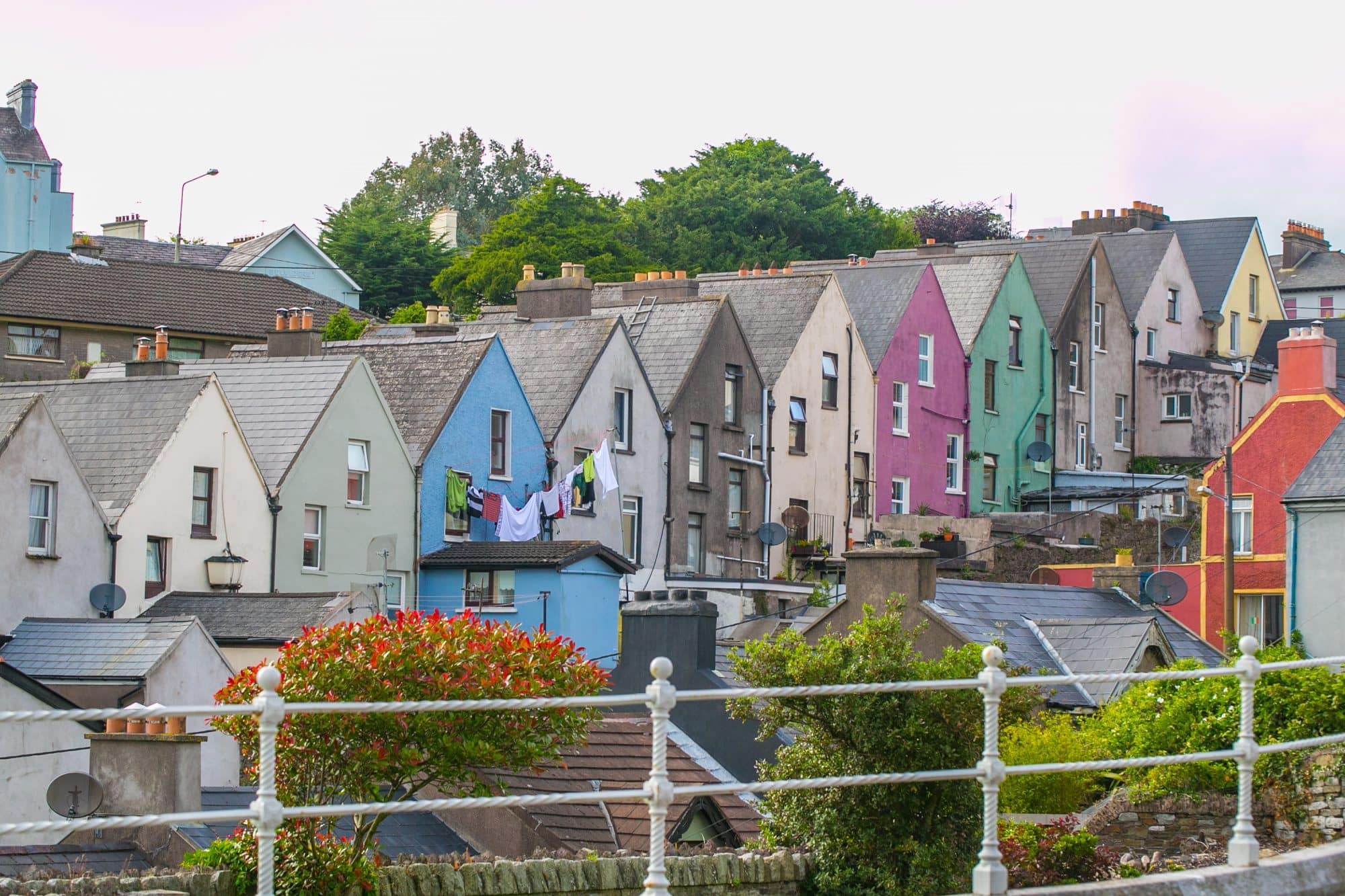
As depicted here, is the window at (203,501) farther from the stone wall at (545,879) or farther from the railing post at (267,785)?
the railing post at (267,785)

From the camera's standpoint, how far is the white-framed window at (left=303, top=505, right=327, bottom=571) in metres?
46.0

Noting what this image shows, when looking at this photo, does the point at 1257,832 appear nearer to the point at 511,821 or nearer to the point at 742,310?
the point at 511,821

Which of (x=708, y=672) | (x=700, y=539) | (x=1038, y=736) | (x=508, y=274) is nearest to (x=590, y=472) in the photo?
(x=700, y=539)

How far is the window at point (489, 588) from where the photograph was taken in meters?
47.2

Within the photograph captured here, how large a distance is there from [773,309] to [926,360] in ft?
21.6

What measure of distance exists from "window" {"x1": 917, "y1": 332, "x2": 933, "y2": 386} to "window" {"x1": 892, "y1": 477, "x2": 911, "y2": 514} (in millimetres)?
3274

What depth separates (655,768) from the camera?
9422mm

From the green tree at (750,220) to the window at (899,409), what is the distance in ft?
84.0

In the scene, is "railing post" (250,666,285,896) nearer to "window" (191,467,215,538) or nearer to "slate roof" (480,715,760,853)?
"slate roof" (480,715,760,853)

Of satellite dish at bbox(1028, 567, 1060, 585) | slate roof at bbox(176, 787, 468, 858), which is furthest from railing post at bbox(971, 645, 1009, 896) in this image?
satellite dish at bbox(1028, 567, 1060, 585)

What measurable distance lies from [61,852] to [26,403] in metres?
22.9

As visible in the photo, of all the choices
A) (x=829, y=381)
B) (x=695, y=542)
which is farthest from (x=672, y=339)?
(x=829, y=381)

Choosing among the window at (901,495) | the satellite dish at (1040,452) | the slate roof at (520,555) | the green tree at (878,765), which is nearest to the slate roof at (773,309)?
the window at (901,495)

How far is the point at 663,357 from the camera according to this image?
5641 cm
